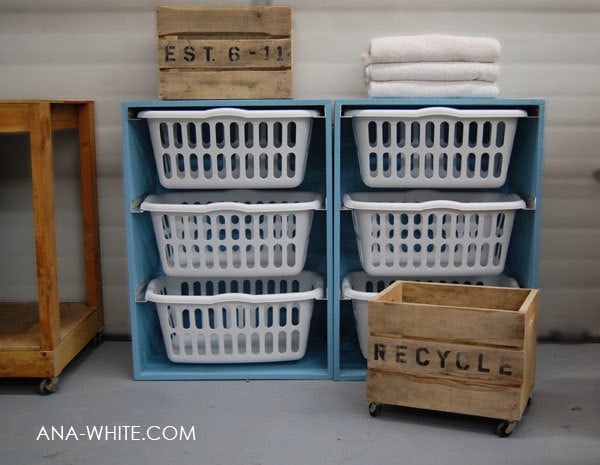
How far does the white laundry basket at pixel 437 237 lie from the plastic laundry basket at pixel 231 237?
0.77 ft

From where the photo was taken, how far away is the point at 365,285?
10.7 ft

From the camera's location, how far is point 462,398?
8.01ft

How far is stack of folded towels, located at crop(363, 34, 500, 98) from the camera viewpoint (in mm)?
2752

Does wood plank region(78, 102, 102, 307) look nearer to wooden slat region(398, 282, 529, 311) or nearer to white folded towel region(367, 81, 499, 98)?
white folded towel region(367, 81, 499, 98)

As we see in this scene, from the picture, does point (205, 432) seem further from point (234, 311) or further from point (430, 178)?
point (430, 178)

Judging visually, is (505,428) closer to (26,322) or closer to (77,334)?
(77,334)

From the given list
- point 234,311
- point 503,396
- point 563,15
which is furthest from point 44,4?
point 503,396

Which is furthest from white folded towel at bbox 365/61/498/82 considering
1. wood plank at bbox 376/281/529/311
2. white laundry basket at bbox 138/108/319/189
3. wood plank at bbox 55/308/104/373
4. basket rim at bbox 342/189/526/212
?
wood plank at bbox 55/308/104/373

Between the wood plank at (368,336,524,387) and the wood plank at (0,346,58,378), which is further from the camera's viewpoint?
the wood plank at (0,346,58,378)

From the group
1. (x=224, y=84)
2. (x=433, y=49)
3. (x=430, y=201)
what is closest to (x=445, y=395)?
(x=430, y=201)

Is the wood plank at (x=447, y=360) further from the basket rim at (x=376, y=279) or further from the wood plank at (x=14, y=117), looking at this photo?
the wood plank at (x=14, y=117)

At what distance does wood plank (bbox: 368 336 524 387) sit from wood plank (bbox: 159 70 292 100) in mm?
991

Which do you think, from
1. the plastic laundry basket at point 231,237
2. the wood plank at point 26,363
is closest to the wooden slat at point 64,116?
the plastic laundry basket at point 231,237

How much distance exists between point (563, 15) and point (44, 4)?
2231 mm
